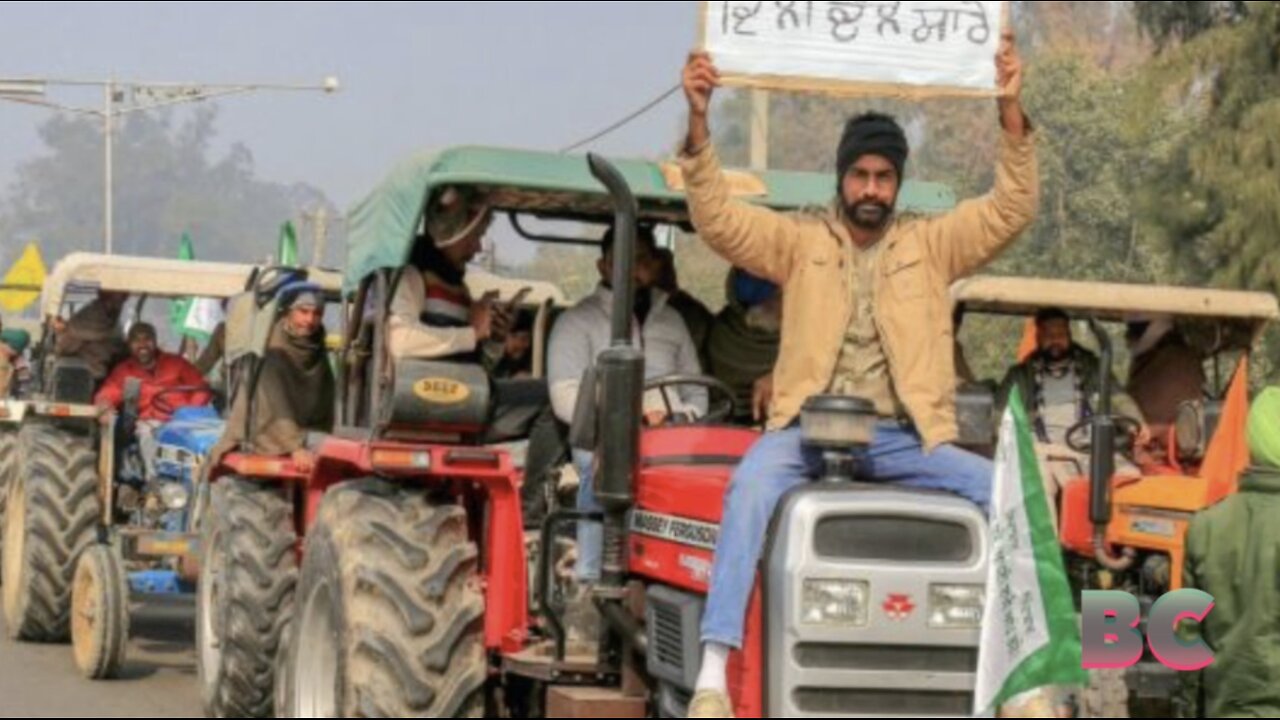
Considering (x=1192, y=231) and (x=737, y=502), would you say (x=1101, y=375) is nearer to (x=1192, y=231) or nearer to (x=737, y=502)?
(x=737, y=502)

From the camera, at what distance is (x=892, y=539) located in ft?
25.0

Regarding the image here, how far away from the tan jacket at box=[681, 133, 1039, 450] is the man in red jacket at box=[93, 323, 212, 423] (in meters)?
9.19

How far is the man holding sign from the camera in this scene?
316 inches

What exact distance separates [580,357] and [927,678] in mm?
2425

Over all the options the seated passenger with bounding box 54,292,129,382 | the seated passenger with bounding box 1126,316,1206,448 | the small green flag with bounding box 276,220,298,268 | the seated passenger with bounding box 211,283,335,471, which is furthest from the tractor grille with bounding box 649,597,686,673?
the small green flag with bounding box 276,220,298,268

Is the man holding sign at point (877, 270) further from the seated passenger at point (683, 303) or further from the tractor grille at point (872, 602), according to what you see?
the seated passenger at point (683, 303)

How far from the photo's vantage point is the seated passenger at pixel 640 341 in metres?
9.48

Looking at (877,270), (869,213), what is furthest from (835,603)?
(869,213)

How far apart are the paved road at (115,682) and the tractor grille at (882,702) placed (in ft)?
16.7

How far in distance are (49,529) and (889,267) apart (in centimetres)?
833

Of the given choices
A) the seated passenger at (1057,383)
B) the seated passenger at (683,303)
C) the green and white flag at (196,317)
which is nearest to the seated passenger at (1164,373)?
the seated passenger at (1057,383)

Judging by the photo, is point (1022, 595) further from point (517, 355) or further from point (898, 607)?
point (517, 355)

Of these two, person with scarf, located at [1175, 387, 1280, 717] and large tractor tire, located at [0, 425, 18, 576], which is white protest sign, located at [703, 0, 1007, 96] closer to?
person with scarf, located at [1175, 387, 1280, 717]

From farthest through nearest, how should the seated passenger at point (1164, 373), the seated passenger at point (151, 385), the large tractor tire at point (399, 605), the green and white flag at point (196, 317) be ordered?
the green and white flag at point (196, 317)
the seated passenger at point (151, 385)
the seated passenger at point (1164, 373)
the large tractor tire at point (399, 605)
